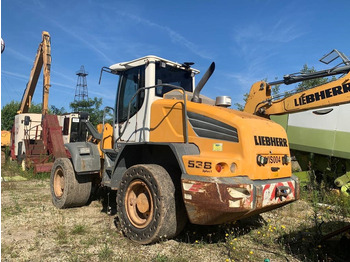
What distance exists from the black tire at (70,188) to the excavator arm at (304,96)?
3.71 m

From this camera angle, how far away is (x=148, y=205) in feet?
13.8

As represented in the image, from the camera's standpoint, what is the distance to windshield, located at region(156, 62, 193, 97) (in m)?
5.10

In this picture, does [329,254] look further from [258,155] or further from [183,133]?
[183,133]

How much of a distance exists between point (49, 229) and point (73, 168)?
1580 millimetres

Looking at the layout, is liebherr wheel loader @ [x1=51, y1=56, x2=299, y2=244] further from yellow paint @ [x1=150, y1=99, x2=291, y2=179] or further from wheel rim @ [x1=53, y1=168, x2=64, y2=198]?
wheel rim @ [x1=53, y1=168, x2=64, y2=198]

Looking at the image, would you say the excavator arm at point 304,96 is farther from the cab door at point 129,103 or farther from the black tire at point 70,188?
the black tire at point 70,188

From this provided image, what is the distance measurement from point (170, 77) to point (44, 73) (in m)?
10.9

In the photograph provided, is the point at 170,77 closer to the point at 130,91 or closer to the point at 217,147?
the point at 130,91

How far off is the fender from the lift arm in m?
8.80

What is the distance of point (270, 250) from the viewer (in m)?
4.06

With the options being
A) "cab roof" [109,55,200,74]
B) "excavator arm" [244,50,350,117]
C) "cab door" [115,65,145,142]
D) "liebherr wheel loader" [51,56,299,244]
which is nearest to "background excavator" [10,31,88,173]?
"cab door" [115,65,145,142]

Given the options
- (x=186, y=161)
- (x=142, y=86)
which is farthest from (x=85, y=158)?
(x=186, y=161)

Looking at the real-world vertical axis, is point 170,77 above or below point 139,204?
above

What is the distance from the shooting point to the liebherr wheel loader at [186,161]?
3611 mm
